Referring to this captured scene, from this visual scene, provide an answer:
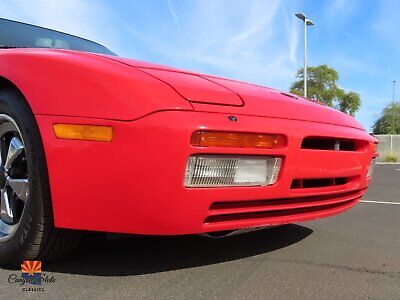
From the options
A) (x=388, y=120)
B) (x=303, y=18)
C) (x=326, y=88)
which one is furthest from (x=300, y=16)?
(x=388, y=120)

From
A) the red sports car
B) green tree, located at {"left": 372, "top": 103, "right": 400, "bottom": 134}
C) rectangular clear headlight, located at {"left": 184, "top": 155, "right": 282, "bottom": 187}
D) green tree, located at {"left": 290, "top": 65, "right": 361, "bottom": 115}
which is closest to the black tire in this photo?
the red sports car

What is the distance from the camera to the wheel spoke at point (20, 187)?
2408 mm

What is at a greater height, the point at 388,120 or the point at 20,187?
the point at 388,120

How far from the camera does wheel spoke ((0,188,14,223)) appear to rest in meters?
2.56

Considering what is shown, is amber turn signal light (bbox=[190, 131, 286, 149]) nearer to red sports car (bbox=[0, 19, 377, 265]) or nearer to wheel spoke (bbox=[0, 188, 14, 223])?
red sports car (bbox=[0, 19, 377, 265])

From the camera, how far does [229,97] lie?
2363 mm

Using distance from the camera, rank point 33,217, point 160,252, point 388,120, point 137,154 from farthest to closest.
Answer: point 388,120 < point 160,252 < point 33,217 < point 137,154

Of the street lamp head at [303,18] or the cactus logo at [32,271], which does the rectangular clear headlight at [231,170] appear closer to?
the cactus logo at [32,271]

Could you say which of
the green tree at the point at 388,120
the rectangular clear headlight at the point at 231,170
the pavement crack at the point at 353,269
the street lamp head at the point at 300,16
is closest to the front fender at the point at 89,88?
the rectangular clear headlight at the point at 231,170

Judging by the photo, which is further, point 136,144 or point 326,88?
point 326,88

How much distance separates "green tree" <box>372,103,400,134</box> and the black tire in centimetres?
6020

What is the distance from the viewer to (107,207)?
2125 mm

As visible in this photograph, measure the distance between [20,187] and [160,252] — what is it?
895 mm

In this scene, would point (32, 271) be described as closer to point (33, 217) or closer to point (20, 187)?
point (33, 217)
